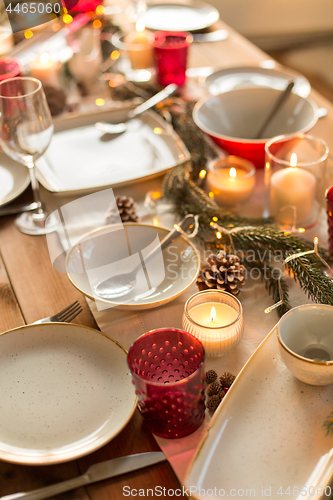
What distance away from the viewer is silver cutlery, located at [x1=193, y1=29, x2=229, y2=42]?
162 cm

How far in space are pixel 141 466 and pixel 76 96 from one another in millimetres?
1062

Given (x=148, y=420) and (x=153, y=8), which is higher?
(x=153, y=8)

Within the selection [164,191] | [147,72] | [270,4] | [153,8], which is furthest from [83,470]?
[270,4]

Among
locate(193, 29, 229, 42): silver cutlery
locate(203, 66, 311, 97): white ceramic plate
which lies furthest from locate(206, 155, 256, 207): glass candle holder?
locate(193, 29, 229, 42): silver cutlery

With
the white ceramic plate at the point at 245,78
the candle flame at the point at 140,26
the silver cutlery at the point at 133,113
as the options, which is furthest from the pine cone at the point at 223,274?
the candle flame at the point at 140,26

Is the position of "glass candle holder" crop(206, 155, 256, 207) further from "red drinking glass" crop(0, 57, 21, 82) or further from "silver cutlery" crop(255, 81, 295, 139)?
"red drinking glass" crop(0, 57, 21, 82)

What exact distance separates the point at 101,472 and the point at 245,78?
1.14 m

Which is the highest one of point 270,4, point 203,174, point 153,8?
point 153,8

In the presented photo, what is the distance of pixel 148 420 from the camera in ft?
1.73

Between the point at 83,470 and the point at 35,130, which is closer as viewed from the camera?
the point at 83,470

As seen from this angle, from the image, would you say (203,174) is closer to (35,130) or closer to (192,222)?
(192,222)

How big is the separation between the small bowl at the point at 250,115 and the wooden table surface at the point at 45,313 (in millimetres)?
122

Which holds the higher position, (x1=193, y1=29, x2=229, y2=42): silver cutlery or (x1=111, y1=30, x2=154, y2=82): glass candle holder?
(x1=111, y1=30, x2=154, y2=82): glass candle holder

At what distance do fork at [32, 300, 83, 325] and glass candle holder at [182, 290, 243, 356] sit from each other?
0.17m
